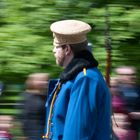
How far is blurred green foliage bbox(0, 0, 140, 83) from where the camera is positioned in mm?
8320

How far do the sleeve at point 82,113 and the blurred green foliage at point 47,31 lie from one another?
184 inches

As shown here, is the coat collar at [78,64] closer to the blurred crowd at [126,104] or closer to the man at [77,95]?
the man at [77,95]

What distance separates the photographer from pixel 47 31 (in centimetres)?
873

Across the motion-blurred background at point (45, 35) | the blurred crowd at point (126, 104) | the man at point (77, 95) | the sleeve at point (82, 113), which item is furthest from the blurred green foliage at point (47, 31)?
the sleeve at point (82, 113)

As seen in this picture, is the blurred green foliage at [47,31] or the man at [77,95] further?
the blurred green foliage at [47,31]

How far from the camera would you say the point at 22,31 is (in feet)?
28.4

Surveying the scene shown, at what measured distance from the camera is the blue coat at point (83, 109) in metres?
3.29

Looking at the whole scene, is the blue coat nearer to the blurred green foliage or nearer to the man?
the man

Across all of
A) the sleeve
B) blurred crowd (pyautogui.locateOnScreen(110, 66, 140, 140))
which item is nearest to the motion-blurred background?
blurred crowd (pyautogui.locateOnScreen(110, 66, 140, 140))

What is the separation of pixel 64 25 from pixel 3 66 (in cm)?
500

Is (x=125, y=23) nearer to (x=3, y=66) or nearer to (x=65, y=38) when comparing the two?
(x=3, y=66)

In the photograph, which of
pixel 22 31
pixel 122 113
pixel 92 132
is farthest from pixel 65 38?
pixel 22 31

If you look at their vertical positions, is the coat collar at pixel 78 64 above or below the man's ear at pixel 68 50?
below

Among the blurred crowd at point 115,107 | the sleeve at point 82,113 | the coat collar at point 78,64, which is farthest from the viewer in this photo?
the blurred crowd at point 115,107
